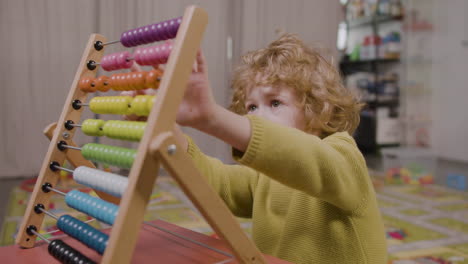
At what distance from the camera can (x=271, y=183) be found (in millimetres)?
879

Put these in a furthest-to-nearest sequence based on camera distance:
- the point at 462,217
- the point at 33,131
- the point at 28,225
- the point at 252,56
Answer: the point at 33,131 < the point at 462,217 < the point at 252,56 < the point at 28,225

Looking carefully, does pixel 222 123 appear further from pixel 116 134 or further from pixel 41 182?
pixel 41 182

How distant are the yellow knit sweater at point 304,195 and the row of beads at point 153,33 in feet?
→ 0.50

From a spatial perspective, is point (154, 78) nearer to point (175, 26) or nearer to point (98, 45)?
point (175, 26)

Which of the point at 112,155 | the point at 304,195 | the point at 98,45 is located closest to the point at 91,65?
the point at 98,45

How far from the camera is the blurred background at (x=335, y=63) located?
2.34 meters

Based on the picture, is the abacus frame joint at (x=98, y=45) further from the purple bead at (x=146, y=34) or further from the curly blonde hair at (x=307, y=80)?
the curly blonde hair at (x=307, y=80)

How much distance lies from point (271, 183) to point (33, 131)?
1993 mm

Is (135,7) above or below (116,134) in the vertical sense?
above

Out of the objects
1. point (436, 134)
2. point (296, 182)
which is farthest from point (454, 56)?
point (296, 182)

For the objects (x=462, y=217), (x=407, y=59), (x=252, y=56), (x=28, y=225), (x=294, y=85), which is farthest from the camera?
(x=407, y=59)

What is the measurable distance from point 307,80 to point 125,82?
0.40 metres

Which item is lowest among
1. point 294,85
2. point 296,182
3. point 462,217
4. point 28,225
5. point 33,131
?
point 462,217

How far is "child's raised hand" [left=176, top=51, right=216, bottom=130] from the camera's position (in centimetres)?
52
